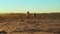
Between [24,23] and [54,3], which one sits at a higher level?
[54,3]

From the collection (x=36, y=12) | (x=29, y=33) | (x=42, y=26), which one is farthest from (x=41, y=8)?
(x=29, y=33)

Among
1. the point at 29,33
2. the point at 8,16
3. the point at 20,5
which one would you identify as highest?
the point at 20,5

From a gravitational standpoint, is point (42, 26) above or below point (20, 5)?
below

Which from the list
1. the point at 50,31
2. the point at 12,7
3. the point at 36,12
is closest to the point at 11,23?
the point at 12,7

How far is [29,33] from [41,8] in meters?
0.33

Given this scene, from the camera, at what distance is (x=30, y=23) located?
1.52m

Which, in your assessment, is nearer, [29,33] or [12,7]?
[29,33]

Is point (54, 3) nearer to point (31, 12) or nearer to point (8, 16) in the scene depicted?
point (31, 12)

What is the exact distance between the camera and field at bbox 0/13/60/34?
4.80 feet

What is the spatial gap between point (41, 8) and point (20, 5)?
24 cm

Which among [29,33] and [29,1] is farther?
[29,1]

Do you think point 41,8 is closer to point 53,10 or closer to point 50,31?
point 53,10

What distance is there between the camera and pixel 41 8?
1.59 metres

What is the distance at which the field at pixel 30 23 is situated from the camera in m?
1.46
